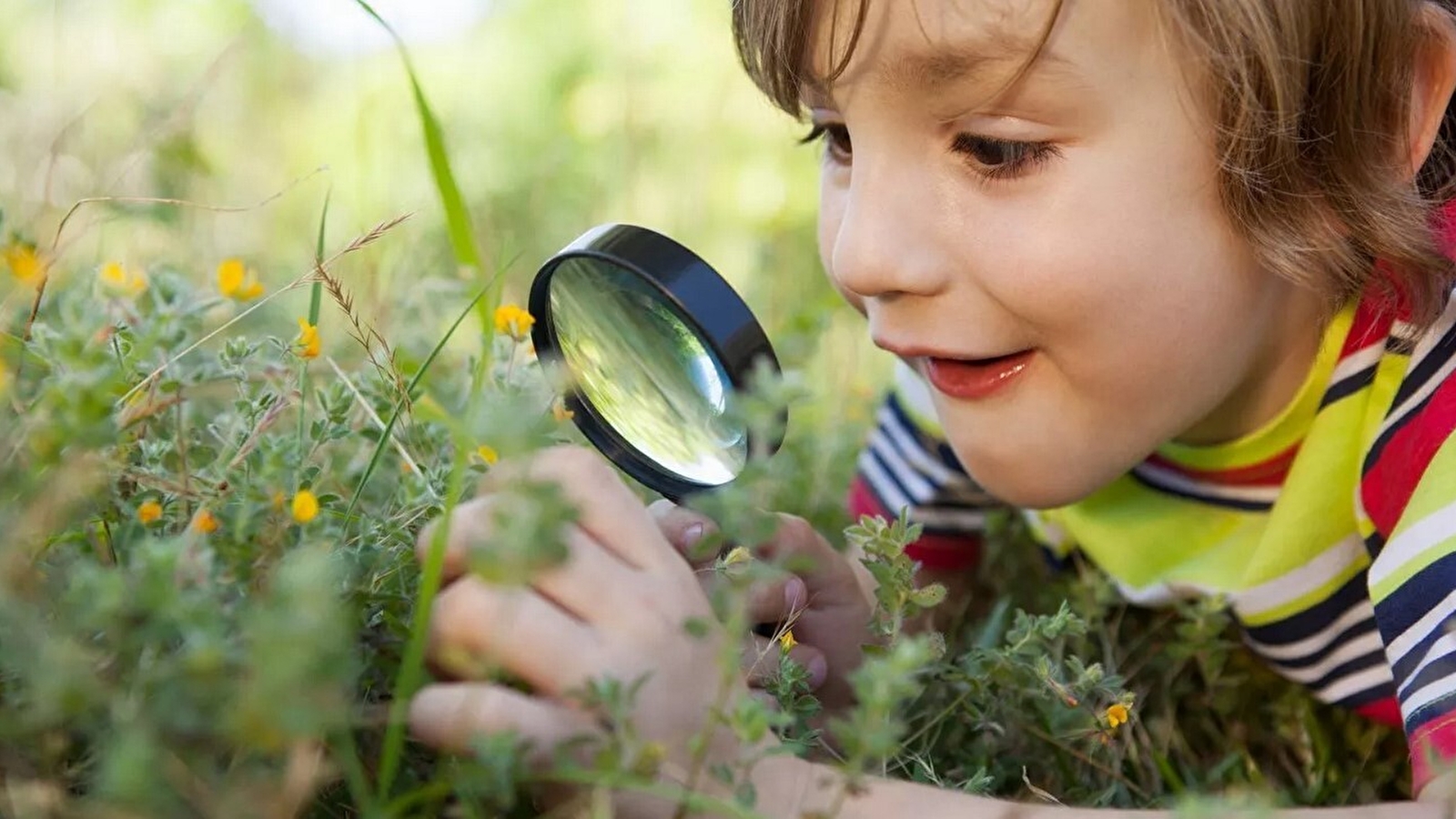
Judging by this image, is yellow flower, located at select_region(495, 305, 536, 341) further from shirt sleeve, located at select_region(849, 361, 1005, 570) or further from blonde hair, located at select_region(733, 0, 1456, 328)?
shirt sleeve, located at select_region(849, 361, 1005, 570)

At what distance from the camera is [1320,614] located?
6.91 feet

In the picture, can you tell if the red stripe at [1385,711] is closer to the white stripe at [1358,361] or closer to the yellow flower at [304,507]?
the white stripe at [1358,361]

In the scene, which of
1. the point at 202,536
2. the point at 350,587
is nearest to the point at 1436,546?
the point at 350,587

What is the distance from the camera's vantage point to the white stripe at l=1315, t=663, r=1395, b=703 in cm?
207

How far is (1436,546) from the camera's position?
1.66 meters

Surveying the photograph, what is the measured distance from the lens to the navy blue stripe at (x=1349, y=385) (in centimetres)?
196

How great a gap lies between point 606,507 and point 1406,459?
1004mm

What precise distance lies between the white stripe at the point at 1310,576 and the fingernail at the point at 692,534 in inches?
34.9

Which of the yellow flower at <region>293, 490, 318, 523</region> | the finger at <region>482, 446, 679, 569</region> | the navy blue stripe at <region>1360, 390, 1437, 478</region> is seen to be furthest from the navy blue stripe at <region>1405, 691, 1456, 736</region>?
the yellow flower at <region>293, 490, 318, 523</region>

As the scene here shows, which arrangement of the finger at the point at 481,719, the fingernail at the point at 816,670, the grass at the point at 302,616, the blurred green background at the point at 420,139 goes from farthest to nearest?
1. the blurred green background at the point at 420,139
2. the fingernail at the point at 816,670
3. the finger at the point at 481,719
4. the grass at the point at 302,616

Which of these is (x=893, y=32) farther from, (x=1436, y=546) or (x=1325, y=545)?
(x=1325, y=545)


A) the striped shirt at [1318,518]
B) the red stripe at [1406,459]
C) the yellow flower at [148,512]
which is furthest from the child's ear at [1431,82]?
the yellow flower at [148,512]

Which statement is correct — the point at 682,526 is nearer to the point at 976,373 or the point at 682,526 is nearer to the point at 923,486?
the point at 976,373

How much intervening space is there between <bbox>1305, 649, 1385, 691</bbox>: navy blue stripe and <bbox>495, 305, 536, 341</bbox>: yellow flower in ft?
4.05
